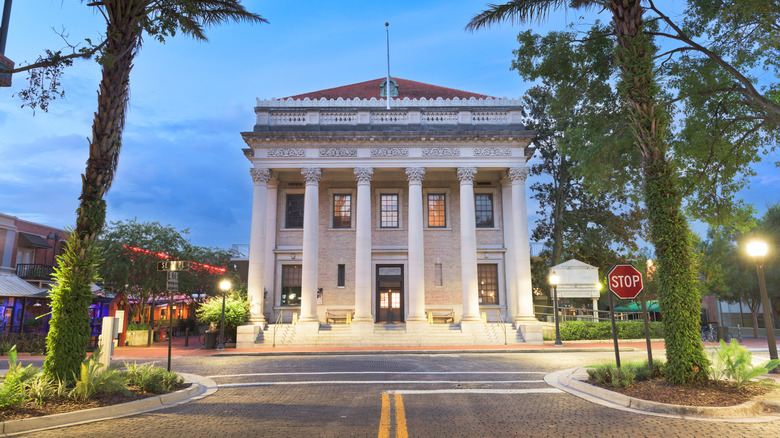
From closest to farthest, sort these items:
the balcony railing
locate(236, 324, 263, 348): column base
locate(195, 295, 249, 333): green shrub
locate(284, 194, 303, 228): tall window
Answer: locate(236, 324, 263, 348): column base, locate(195, 295, 249, 333): green shrub, locate(284, 194, 303, 228): tall window, the balcony railing

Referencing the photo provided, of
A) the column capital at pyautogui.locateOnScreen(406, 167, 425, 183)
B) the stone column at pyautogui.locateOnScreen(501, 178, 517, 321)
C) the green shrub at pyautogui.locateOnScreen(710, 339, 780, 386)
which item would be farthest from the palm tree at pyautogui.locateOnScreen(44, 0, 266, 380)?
the stone column at pyautogui.locateOnScreen(501, 178, 517, 321)

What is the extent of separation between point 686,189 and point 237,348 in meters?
20.4

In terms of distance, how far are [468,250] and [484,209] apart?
17.5 ft

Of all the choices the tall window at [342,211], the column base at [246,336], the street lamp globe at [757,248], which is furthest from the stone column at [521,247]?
the column base at [246,336]

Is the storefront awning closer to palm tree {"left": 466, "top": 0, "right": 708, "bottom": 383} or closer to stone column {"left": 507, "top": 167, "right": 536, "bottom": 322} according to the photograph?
stone column {"left": 507, "top": 167, "right": 536, "bottom": 322}

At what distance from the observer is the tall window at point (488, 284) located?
29438mm

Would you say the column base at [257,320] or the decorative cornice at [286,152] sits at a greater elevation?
the decorative cornice at [286,152]

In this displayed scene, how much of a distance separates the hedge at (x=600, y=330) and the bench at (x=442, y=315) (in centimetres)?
634

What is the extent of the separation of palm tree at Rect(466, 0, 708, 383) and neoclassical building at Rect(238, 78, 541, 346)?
1536 cm

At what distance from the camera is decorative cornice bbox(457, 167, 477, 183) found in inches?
1063

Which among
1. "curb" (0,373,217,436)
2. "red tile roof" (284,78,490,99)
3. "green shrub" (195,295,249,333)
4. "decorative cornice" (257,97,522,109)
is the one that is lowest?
"curb" (0,373,217,436)

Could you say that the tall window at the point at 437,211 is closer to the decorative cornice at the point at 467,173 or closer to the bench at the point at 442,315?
the decorative cornice at the point at 467,173

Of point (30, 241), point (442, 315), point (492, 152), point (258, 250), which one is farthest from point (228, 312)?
point (30, 241)

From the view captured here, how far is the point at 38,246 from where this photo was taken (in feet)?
114
